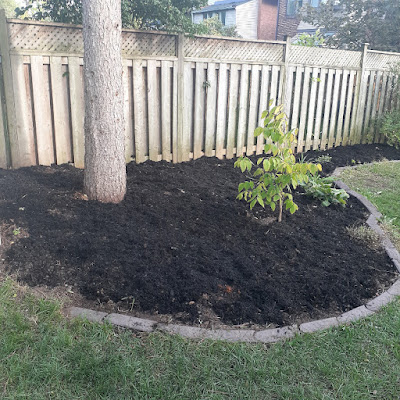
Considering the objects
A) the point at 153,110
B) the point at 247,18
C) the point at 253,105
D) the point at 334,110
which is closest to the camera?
the point at 153,110

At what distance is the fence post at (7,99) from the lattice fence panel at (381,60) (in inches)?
280

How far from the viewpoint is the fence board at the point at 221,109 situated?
671 centimetres

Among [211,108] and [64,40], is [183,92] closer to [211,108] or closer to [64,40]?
[211,108]

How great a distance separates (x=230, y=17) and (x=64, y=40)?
101 ft

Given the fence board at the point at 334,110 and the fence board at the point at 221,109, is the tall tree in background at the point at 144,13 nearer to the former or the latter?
the fence board at the point at 221,109

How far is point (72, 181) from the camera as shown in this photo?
5.02 m

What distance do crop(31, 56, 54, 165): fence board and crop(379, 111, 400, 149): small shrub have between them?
695 cm

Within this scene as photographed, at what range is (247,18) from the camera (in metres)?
33.2

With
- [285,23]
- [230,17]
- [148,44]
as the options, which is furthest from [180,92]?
[285,23]

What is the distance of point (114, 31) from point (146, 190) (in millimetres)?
1765

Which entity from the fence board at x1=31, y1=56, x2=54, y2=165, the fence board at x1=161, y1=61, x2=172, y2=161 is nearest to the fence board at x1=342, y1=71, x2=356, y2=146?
the fence board at x1=161, y1=61, x2=172, y2=161

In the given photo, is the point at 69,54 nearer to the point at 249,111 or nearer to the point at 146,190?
the point at 146,190

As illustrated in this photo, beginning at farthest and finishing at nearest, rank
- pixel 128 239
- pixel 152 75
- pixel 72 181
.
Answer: pixel 152 75
pixel 72 181
pixel 128 239

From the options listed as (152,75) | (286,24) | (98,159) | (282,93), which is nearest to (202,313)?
(98,159)
